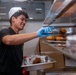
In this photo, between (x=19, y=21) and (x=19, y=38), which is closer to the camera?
(x=19, y=38)

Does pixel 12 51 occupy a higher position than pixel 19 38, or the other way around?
pixel 19 38

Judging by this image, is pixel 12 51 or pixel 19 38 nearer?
pixel 19 38

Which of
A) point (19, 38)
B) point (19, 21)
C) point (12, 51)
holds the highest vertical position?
point (19, 21)

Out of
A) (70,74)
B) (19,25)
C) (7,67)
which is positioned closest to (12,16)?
(19,25)

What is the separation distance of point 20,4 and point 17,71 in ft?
6.21

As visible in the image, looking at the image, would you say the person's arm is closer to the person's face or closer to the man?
the man

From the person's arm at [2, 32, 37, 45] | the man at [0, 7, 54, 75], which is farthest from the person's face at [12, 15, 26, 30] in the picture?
the person's arm at [2, 32, 37, 45]

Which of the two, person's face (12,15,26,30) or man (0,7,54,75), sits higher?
person's face (12,15,26,30)

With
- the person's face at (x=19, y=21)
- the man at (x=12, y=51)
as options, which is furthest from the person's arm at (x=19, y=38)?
the person's face at (x=19, y=21)

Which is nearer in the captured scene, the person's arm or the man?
the person's arm

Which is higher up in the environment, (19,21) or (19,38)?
(19,21)

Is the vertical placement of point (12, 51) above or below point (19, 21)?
below

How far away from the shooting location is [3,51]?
168cm

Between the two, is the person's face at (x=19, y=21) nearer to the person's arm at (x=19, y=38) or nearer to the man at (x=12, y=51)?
the man at (x=12, y=51)
